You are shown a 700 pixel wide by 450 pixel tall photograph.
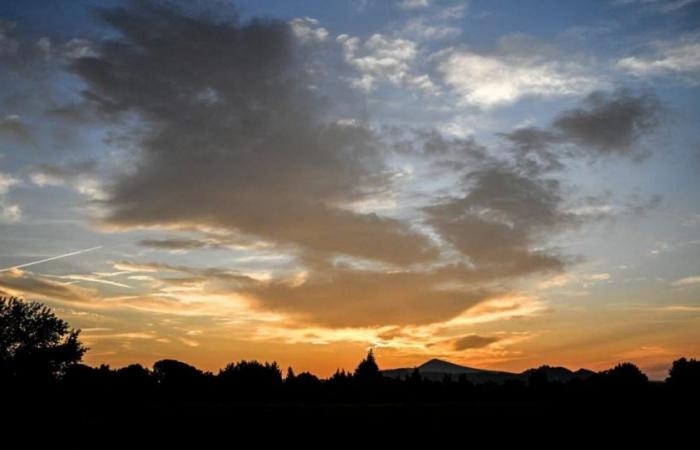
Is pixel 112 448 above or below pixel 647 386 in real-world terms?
below

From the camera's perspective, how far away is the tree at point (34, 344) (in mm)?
70438

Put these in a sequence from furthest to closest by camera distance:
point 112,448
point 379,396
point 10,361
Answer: point 10,361 < point 379,396 < point 112,448

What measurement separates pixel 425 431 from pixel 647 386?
323 inches

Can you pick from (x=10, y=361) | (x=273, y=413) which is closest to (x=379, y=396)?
(x=273, y=413)

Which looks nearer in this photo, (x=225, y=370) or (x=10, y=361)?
(x=10, y=361)

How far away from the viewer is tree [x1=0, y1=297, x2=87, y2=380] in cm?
7044

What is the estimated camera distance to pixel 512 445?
14500 mm

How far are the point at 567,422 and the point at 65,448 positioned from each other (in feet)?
53.9

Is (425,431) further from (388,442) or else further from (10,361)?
(10,361)

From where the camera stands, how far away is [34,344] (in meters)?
74.9

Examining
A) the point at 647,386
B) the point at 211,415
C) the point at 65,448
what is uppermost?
the point at 647,386

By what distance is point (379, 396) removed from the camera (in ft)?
92.8

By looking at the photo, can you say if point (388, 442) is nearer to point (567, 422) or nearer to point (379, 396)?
point (567, 422)

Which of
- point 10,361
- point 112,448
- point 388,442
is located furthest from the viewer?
point 10,361
